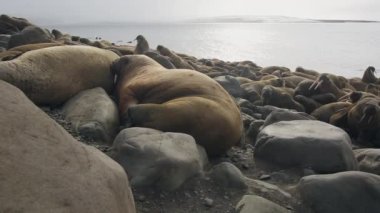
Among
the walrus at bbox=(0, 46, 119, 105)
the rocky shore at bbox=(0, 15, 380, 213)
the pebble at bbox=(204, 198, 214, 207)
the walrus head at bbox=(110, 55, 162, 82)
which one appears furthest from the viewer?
the walrus head at bbox=(110, 55, 162, 82)

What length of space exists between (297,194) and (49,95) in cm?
358

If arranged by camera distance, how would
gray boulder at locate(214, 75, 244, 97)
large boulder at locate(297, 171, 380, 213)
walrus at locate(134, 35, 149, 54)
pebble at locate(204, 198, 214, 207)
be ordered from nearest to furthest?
pebble at locate(204, 198, 214, 207) → large boulder at locate(297, 171, 380, 213) → gray boulder at locate(214, 75, 244, 97) → walrus at locate(134, 35, 149, 54)

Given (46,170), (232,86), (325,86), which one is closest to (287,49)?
(325,86)

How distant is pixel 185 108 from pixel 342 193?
1.96 m

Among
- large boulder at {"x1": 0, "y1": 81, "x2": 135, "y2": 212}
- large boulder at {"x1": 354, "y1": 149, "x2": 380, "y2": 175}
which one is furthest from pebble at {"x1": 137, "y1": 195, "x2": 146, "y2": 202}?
large boulder at {"x1": 354, "y1": 149, "x2": 380, "y2": 175}

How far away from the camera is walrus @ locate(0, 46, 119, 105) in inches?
243

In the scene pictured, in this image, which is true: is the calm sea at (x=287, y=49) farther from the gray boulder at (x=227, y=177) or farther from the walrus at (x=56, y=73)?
the gray boulder at (x=227, y=177)

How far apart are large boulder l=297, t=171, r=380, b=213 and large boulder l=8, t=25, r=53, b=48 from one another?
7.25 m

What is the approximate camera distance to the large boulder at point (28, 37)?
981cm

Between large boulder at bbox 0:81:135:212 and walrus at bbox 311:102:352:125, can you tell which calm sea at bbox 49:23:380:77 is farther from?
large boulder at bbox 0:81:135:212

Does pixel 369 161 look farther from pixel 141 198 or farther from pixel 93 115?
pixel 93 115

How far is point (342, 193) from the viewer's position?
4.59 m

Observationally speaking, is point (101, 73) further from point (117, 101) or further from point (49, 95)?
point (49, 95)

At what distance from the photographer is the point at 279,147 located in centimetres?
556
